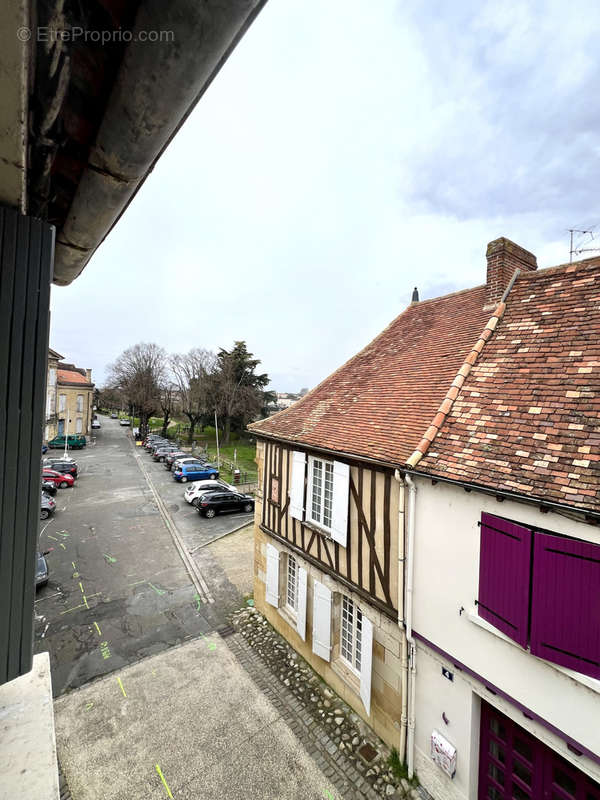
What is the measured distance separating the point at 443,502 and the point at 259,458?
553 cm

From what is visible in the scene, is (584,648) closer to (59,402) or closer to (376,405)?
(376,405)

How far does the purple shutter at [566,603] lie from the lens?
3734mm

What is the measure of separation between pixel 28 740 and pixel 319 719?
19.1 feet

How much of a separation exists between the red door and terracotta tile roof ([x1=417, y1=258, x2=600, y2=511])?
3.23 m

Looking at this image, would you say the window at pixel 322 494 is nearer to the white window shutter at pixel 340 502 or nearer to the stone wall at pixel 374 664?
the white window shutter at pixel 340 502

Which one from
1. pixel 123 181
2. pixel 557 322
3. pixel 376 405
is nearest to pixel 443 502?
pixel 376 405

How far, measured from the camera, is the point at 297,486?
784 centimetres

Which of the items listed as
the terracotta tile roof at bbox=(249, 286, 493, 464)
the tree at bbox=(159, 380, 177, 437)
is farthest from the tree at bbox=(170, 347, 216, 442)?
the terracotta tile roof at bbox=(249, 286, 493, 464)

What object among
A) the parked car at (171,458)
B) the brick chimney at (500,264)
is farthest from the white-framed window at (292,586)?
the parked car at (171,458)

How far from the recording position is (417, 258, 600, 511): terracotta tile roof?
4195 mm

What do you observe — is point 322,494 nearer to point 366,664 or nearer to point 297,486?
point 297,486

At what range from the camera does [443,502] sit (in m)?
5.12

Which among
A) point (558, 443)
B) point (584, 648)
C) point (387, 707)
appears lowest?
point (387, 707)

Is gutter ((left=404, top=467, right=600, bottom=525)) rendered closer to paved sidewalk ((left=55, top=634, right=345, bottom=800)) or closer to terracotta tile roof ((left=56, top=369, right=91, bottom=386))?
paved sidewalk ((left=55, top=634, right=345, bottom=800))
